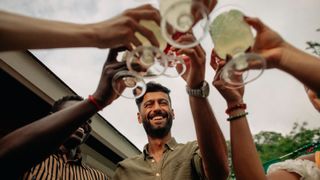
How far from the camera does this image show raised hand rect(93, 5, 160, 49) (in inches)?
60.6

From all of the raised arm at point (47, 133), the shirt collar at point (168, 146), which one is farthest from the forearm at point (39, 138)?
the shirt collar at point (168, 146)

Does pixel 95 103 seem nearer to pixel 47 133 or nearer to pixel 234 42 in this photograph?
pixel 47 133

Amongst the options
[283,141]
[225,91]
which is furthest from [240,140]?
[283,141]

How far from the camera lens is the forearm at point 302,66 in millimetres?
1582

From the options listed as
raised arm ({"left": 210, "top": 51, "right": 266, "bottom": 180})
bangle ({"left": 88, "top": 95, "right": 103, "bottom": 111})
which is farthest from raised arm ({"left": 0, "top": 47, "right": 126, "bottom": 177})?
raised arm ({"left": 210, "top": 51, "right": 266, "bottom": 180})

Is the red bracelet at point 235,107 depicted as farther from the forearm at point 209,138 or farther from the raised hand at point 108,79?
the raised hand at point 108,79

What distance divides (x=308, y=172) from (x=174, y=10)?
1525 millimetres

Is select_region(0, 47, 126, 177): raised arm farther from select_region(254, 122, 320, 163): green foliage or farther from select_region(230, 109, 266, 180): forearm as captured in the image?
select_region(254, 122, 320, 163): green foliage

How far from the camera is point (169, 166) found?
251cm

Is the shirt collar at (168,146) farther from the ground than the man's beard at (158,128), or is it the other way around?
the man's beard at (158,128)

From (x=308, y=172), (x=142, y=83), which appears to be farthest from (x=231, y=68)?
(x=308, y=172)

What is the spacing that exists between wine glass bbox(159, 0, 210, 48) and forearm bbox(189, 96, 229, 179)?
69 cm

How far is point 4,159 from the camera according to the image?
67.6 inches

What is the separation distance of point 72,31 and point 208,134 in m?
1.16
